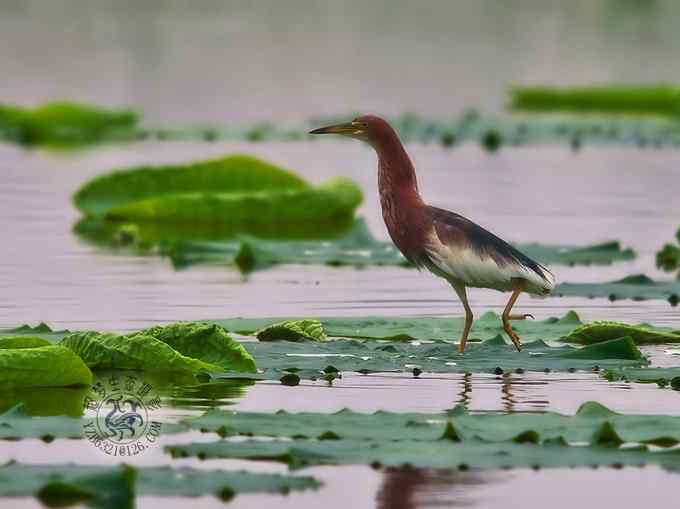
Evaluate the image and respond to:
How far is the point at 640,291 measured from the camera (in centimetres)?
1188

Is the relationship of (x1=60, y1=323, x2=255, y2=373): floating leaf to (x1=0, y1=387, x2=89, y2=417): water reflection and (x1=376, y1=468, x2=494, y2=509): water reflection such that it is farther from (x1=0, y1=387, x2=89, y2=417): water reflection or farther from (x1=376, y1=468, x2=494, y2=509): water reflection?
(x1=376, y1=468, x2=494, y2=509): water reflection

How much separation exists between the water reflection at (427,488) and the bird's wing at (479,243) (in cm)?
269

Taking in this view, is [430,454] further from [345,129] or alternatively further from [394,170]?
[345,129]

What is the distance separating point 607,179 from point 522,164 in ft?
6.58

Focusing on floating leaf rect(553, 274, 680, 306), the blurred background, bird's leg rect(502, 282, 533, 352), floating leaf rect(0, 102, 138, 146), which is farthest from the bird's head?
the blurred background

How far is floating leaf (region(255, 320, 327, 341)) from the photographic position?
9.96 metres

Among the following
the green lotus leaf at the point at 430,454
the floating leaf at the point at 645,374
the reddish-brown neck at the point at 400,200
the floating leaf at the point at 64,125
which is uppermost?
the floating leaf at the point at 64,125

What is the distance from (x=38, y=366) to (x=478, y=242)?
2245 millimetres

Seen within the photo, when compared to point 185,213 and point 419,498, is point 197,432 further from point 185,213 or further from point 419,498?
point 185,213

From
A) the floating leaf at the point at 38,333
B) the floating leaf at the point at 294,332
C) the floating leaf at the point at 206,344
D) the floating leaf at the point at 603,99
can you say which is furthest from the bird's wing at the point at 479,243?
the floating leaf at the point at 603,99

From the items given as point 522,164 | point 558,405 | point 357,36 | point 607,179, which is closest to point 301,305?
point 558,405

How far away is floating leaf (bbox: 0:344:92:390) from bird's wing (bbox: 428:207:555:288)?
2.01 m

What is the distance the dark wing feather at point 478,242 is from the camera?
970cm

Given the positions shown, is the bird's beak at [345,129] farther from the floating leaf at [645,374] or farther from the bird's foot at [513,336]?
the floating leaf at [645,374]
